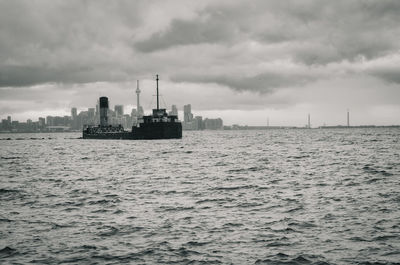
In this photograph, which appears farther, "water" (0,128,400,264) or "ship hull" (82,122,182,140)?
"ship hull" (82,122,182,140)

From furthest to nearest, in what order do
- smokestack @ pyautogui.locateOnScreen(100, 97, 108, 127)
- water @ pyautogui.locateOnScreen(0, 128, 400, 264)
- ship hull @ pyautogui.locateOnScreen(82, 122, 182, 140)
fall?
smokestack @ pyautogui.locateOnScreen(100, 97, 108, 127)
ship hull @ pyautogui.locateOnScreen(82, 122, 182, 140)
water @ pyautogui.locateOnScreen(0, 128, 400, 264)

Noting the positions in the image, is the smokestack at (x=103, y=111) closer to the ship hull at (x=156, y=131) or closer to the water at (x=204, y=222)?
the ship hull at (x=156, y=131)

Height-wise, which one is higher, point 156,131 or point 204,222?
point 156,131

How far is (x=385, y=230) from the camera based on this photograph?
15.2 metres

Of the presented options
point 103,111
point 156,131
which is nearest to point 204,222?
point 156,131

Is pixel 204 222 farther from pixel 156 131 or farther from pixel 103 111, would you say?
pixel 103 111

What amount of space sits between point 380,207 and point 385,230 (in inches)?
182

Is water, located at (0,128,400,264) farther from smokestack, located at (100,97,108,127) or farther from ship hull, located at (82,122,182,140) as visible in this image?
smokestack, located at (100,97,108,127)

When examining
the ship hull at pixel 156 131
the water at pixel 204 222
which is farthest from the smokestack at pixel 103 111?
the water at pixel 204 222

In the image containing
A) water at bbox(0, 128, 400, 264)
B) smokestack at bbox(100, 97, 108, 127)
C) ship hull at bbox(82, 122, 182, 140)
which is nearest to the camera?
water at bbox(0, 128, 400, 264)

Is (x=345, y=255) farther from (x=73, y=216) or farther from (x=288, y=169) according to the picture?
(x=288, y=169)

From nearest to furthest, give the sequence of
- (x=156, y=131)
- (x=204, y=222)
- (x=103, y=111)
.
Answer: (x=204, y=222) < (x=156, y=131) < (x=103, y=111)

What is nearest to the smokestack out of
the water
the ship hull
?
the ship hull

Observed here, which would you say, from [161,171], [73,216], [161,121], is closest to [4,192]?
[73,216]
